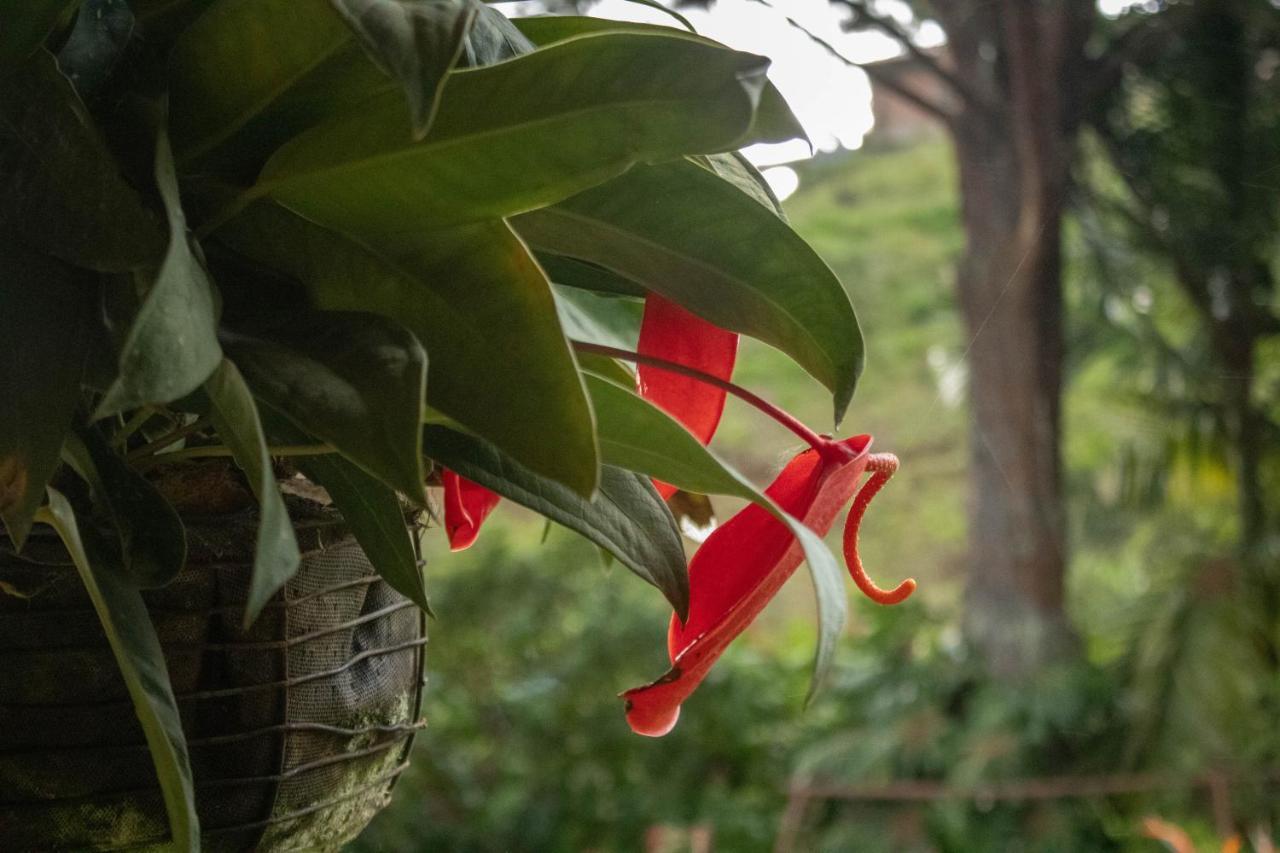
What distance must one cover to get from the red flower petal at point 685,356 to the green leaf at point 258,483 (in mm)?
132

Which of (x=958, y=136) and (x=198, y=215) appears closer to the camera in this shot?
(x=198, y=215)

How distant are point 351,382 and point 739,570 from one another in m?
0.13

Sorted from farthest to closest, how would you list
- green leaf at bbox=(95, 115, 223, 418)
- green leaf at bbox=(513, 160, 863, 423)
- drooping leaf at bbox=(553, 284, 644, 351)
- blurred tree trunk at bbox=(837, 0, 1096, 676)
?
blurred tree trunk at bbox=(837, 0, 1096, 676)
drooping leaf at bbox=(553, 284, 644, 351)
green leaf at bbox=(513, 160, 863, 423)
green leaf at bbox=(95, 115, 223, 418)

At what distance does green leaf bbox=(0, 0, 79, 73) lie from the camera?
0.26 m

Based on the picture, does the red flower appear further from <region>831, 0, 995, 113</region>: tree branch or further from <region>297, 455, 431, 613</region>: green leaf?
<region>831, 0, 995, 113</region>: tree branch

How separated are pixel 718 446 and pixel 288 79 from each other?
1.30m

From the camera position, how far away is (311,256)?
0.95 ft

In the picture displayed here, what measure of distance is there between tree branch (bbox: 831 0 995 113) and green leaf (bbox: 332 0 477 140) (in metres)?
0.95

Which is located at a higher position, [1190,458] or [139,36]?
[139,36]

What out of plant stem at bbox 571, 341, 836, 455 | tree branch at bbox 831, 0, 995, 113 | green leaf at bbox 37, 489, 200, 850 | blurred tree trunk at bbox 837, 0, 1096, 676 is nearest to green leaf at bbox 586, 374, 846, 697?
plant stem at bbox 571, 341, 836, 455

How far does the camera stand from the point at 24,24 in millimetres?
259

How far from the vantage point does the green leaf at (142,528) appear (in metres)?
0.26

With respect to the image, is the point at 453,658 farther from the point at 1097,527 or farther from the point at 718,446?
the point at 1097,527

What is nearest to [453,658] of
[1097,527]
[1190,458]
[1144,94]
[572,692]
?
[572,692]
